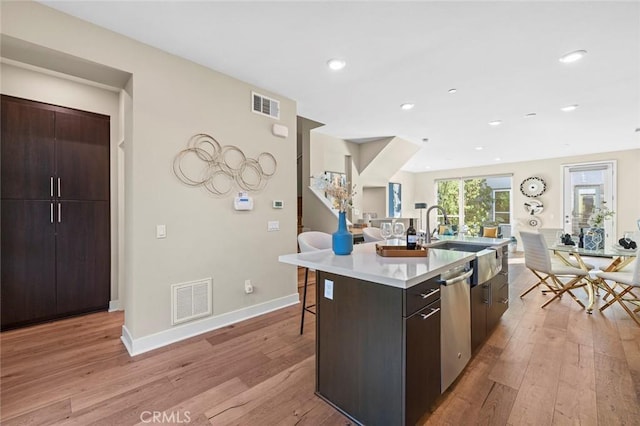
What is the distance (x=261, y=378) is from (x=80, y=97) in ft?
11.8

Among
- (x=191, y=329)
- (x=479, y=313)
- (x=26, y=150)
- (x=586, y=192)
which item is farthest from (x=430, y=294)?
(x=586, y=192)

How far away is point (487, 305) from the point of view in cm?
244

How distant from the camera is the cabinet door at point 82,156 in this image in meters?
3.01

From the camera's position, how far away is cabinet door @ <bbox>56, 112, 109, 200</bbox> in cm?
301

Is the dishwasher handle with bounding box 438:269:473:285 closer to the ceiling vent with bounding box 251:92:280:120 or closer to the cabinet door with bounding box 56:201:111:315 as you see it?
the ceiling vent with bounding box 251:92:280:120

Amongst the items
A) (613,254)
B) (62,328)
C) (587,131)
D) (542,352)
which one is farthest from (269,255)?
(587,131)

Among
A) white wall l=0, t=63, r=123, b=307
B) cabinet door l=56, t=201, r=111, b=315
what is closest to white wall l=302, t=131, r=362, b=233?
white wall l=0, t=63, r=123, b=307

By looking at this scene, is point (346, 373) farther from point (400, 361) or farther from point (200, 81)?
point (200, 81)

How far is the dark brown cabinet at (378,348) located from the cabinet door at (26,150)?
10.6ft

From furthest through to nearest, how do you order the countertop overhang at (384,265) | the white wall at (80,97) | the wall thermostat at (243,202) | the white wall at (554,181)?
1. the white wall at (554,181)
2. the wall thermostat at (243,202)
3. the white wall at (80,97)
4. the countertop overhang at (384,265)

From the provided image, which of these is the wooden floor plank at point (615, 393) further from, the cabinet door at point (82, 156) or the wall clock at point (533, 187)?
the wall clock at point (533, 187)

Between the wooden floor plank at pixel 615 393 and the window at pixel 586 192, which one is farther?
the window at pixel 586 192

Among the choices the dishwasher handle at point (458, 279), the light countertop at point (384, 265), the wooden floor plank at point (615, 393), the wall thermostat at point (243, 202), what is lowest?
the wooden floor plank at point (615, 393)

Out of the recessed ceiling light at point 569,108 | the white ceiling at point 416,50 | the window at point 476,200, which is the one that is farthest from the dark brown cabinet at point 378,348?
the window at point 476,200
